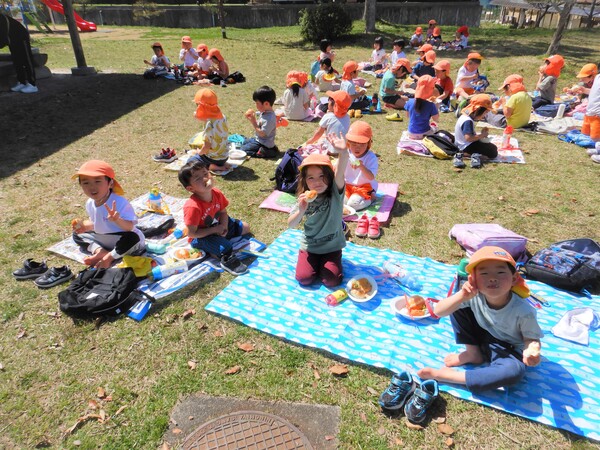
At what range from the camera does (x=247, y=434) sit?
3309mm

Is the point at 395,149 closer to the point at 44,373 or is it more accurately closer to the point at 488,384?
the point at 488,384

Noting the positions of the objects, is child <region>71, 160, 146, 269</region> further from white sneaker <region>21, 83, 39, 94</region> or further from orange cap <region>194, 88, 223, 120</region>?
white sneaker <region>21, 83, 39, 94</region>

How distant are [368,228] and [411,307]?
1.89 metres

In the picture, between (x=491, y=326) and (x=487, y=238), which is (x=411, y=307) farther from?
(x=487, y=238)

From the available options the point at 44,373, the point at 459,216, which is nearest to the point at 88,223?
the point at 44,373

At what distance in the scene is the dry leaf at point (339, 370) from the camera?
3861 millimetres

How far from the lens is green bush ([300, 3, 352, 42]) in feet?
70.9

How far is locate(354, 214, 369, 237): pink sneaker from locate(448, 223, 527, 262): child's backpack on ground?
1227 millimetres

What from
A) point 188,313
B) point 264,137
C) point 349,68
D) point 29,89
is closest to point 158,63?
point 29,89

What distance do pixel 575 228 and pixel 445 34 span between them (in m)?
21.1

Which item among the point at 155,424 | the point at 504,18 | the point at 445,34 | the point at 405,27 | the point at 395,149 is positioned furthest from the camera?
the point at 504,18

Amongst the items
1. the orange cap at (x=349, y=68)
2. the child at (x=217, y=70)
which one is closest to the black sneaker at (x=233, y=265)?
the orange cap at (x=349, y=68)

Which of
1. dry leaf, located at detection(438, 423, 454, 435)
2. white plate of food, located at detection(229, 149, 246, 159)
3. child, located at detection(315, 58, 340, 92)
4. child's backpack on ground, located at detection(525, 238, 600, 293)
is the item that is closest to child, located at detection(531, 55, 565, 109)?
child, located at detection(315, 58, 340, 92)

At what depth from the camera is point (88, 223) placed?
5297 millimetres
